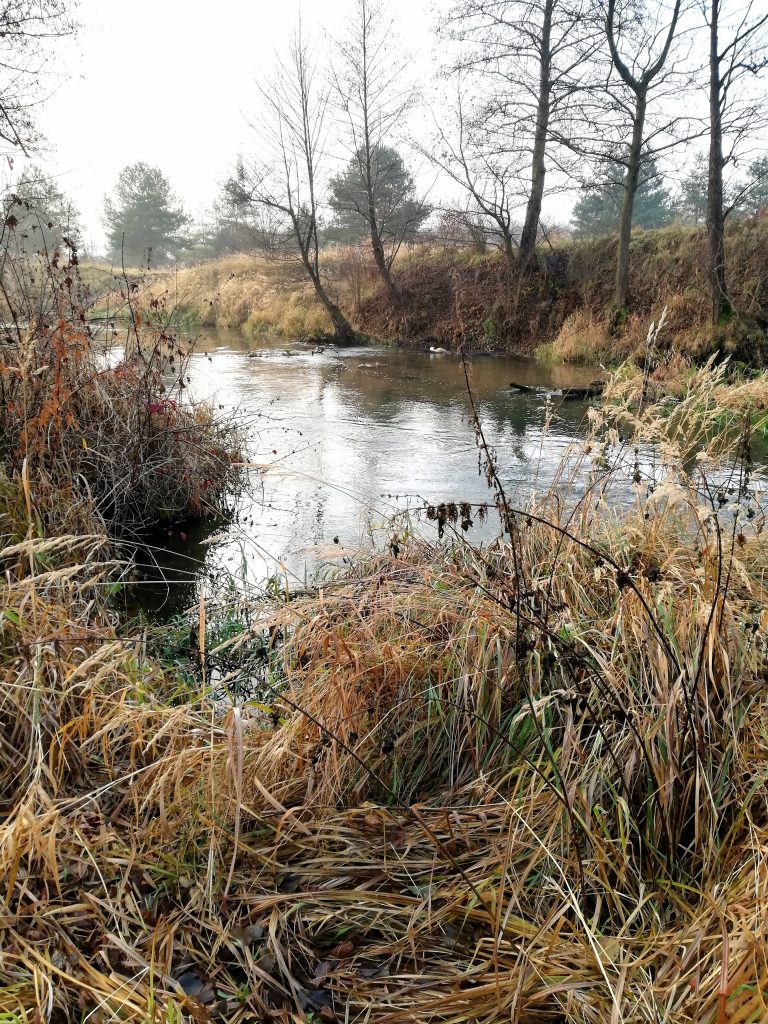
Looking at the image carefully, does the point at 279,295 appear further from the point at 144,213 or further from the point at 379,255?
the point at 144,213

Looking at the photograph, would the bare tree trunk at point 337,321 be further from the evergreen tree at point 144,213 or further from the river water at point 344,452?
the evergreen tree at point 144,213

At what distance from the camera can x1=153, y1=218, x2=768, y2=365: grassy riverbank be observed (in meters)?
12.3

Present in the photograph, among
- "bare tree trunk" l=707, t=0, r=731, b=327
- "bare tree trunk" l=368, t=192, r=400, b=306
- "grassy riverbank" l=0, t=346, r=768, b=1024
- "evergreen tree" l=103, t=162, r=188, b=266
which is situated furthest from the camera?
"evergreen tree" l=103, t=162, r=188, b=266

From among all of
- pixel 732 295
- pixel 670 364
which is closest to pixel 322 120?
pixel 732 295

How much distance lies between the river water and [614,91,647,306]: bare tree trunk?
233 centimetres

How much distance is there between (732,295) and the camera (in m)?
12.4

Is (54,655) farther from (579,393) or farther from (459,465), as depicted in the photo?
(579,393)

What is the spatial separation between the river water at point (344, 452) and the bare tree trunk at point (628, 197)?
2328 millimetres

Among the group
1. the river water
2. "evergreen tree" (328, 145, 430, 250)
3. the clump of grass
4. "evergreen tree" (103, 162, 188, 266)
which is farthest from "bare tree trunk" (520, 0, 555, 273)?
"evergreen tree" (103, 162, 188, 266)

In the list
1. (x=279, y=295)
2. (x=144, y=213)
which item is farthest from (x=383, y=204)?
(x=144, y=213)

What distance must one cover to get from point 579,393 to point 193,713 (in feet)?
30.1

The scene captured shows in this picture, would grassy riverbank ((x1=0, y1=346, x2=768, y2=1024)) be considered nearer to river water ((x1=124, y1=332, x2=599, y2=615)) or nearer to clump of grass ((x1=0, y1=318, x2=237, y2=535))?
river water ((x1=124, y1=332, x2=599, y2=615))

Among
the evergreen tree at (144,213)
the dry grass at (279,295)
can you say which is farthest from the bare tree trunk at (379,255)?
the evergreen tree at (144,213)

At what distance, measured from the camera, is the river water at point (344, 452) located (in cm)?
443
